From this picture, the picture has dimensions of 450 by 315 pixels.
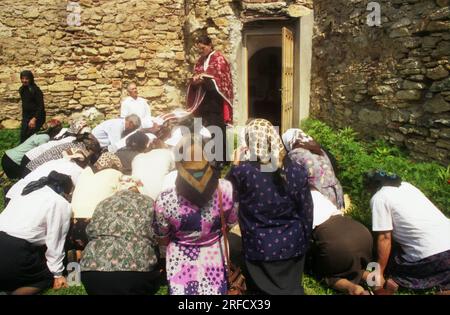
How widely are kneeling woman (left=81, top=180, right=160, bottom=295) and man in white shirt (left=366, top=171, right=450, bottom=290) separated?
1763 mm

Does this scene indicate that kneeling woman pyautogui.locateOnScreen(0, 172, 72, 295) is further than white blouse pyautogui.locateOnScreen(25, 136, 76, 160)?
No

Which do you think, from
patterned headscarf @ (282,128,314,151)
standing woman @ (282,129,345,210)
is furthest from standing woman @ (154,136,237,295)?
patterned headscarf @ (282,128,314,151)

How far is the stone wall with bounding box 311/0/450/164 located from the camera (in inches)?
164

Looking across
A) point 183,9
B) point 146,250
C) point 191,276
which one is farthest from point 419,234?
point 183,9

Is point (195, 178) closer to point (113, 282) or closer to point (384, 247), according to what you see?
point (113, 282)

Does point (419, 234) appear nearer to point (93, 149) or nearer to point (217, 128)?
point (217, 128)

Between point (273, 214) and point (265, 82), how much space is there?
857 centimetres

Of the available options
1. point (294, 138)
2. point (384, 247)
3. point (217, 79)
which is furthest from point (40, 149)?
point (384, 247)

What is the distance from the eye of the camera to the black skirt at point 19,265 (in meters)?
2.67

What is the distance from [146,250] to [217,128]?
2590mm

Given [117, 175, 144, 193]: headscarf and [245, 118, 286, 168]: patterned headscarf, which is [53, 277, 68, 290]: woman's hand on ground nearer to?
[117, 175, 144, 193]: headscarf

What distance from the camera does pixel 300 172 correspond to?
267 centimetres

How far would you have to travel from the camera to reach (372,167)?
4148mm

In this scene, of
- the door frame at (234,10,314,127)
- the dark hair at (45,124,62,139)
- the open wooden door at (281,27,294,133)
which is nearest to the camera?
the dark hair at (45,124,62,139)
